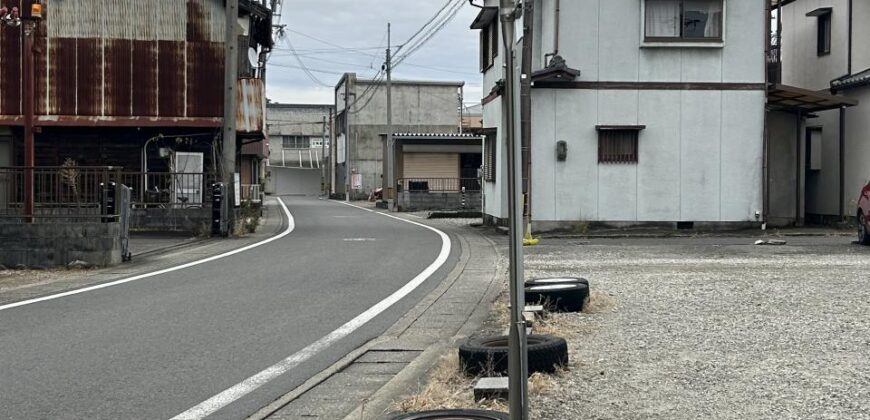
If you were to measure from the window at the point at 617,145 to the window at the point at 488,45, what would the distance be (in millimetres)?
4656

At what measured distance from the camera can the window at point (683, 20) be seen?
21625 millimetres

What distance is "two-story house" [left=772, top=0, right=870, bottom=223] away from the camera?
2306 centimetres

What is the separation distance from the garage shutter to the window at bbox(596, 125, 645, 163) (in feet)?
78.5

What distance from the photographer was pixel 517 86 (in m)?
4.32

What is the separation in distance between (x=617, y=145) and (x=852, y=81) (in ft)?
22.1

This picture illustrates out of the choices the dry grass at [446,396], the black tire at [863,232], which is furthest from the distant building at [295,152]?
the dry grass at [446,396]

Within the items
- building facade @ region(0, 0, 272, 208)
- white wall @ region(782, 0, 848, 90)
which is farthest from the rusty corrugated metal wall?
white wall @ region(782, 0, 848, 90)

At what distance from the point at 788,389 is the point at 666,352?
1357 millimetres

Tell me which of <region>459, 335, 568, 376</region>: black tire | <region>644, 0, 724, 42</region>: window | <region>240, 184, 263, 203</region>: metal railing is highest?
<region>644, 0, 724, 42</region>: window

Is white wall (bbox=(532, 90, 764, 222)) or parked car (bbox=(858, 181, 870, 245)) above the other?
white wall (bbox=(532, 90, 764, 222))

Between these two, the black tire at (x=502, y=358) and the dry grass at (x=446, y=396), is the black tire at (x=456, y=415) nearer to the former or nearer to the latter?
the dry grass at (x=446, y=396)

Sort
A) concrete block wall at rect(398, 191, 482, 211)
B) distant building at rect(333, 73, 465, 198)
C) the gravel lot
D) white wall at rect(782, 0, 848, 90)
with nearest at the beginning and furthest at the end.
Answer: the gravel lot → white wall at rect(782, 0, 848, 90) → concrete block wall at rect(398, 191, 482, 211) → distant building at rect(333, 73, 465, 198)

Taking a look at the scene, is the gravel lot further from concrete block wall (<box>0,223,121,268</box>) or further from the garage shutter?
the garage shutter

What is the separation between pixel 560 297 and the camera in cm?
908
